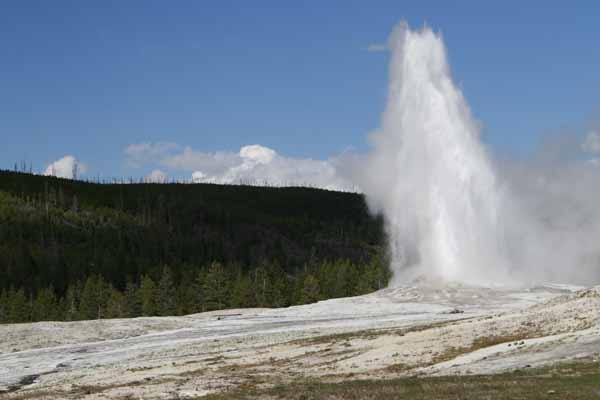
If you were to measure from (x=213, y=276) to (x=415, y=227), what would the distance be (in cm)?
3484

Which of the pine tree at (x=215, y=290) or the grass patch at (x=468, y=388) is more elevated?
the pine tree at (x=215, y=290)

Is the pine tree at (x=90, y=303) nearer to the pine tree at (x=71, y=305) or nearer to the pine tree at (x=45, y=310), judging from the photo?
the pine tree at (x=71, y=305)

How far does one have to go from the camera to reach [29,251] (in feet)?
598

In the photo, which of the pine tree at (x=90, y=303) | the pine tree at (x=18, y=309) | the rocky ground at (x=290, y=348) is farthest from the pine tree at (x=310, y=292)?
the pine tree at (x=18, y=309)

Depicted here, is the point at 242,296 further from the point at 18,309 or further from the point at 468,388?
the point at 468,388

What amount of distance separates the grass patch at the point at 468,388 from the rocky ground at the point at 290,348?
237cm

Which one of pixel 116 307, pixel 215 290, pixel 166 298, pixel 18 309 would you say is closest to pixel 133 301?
pixel 166 298

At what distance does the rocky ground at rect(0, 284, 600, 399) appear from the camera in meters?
36.0

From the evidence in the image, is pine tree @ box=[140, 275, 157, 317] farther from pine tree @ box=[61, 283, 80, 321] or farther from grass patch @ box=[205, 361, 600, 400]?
grass patch @ box=[205, 361, 600, 400]

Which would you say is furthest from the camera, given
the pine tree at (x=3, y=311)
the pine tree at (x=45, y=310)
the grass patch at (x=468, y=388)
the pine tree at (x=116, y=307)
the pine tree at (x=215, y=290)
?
the pine tree at (x=215, y=290)

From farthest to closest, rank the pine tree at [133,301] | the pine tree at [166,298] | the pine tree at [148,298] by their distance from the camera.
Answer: the pine tree at [166,298] < the pine tree at [133,301] < the pine tree at [148,298]

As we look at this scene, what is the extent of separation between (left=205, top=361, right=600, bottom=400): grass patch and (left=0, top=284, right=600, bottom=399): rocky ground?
2.37 meters

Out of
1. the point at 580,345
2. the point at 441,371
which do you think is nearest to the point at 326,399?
the point at 441,371

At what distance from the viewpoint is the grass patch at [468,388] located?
24.2 metres
